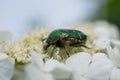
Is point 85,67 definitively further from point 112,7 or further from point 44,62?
point 112,7

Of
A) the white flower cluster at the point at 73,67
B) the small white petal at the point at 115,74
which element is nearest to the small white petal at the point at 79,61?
the white flower cluster at the point at 73,67

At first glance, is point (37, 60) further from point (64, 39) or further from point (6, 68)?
point (64, 39)

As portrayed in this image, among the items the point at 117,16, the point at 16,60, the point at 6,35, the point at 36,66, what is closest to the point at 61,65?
the point at 36,66

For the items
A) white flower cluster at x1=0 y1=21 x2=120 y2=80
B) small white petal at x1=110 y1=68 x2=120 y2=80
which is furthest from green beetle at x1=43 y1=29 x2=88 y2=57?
small white petal at x1=110 y1=68 x2=120 y2=80

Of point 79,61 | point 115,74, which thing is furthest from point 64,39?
point 115,74

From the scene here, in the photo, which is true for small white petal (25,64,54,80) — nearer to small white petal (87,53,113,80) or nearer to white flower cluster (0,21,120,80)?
white flower cluster (0,21,120,80)
